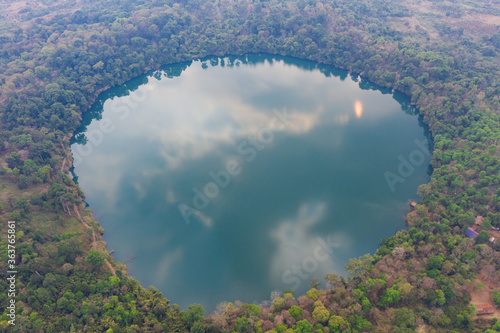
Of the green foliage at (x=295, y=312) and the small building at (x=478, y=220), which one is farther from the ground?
the small building at (x=478, y=220)

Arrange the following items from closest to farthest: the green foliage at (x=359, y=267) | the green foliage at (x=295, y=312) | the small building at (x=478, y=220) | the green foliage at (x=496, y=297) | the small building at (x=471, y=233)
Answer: the green foliage at (x=295, y=312) → the green foliage at (x=496, y=297) → the green foliage at (x=359, y=267) → the small building at (x=471, y=233) → the small building at (x=478, y=220)

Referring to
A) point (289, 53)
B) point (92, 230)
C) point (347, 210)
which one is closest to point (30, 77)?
point (92, 230)

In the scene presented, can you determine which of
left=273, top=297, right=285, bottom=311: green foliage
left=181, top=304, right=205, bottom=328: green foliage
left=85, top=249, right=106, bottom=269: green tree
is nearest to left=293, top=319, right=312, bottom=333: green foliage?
left=273, top=297, right=285, bottom=311: green foliage

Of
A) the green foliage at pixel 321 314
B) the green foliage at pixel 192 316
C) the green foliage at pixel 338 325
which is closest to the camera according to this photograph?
the green foliage at pixel 338 325

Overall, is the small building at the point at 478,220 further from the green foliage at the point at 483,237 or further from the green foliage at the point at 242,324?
the green foliage at the point at 242,324

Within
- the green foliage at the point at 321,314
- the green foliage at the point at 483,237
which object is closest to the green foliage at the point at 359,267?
the green foliage at the point at 321,314

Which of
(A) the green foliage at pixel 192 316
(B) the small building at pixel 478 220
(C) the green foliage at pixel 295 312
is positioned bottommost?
(C) the green foliage at pixel 295 312

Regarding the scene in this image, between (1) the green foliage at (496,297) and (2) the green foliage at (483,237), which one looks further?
(2) the green foliage at (483,237)

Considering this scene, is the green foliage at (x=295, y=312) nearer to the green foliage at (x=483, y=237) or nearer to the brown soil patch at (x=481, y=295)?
the brown soil patch at (x=481, y=295)

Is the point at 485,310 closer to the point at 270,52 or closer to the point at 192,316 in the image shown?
the point at 192,316
